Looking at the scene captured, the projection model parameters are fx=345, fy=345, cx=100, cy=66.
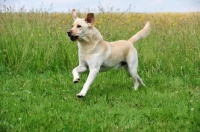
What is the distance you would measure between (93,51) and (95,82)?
0.97 metres

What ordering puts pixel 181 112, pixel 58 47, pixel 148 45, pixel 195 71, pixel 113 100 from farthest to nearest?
pixel 148 45
pixel 58 47
pixel 195 71
pixel 113 100
pixel 181 112

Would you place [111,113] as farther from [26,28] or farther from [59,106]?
[26,28]

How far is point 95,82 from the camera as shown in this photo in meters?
5.85

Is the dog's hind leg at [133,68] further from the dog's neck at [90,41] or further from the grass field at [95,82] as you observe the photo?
the dog's neck at [90,41]

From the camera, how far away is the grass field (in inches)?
149

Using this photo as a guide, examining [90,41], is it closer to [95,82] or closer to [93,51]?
[93,51]

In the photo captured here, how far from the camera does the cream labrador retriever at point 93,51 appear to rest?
4.84m

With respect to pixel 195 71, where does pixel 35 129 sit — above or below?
above

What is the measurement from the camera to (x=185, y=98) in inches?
191

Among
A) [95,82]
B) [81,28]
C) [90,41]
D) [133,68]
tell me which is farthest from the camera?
[95,82]

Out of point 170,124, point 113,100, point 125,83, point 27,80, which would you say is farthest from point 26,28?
point 170,124

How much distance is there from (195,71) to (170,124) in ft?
9.55

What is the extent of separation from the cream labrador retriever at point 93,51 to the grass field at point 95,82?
1.17 ft

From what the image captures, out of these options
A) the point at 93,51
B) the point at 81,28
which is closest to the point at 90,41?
the point at 93,51
